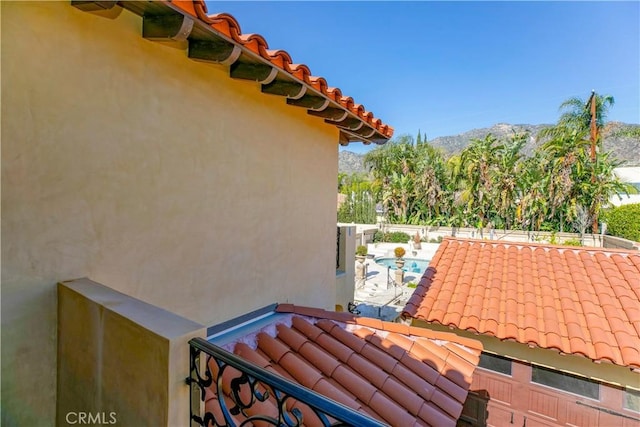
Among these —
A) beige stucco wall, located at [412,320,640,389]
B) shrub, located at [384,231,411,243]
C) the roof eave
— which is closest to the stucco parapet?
the roof eave

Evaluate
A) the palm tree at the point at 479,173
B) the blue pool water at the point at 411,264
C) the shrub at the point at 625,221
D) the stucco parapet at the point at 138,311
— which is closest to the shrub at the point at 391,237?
the blue pool water at the point at 411,264

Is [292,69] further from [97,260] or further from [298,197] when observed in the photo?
[97,260]

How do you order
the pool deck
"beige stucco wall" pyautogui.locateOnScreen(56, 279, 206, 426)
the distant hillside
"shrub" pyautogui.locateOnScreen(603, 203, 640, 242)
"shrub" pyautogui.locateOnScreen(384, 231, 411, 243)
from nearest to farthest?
"beige stucco wall" pyautogui.locateOnScreen(56, 279, 206, 426) → the pool deck → "shrub" pyautogui.locateOnScreen(603, 203, 640, 242) → "shrub" pyautogui.locateOnScreen(384, 231, 411, 243) → the distant hillside

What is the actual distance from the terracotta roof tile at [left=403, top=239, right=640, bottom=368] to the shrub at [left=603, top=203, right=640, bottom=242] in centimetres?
1989

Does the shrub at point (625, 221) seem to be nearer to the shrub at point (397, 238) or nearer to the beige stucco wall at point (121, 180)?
the shrub at point (397, 238)

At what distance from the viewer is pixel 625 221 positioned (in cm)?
2244

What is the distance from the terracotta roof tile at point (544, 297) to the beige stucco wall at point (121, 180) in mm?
4609

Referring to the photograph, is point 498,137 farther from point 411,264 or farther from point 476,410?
point 476,410

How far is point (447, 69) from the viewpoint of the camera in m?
25.2

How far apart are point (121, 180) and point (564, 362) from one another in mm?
8185

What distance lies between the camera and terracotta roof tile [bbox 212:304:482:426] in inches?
126

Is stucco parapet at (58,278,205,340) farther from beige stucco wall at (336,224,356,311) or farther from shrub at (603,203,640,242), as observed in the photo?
shrub at (603,203,640,242)

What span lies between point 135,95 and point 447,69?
27910mm

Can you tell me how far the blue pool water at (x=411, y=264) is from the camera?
24231 mm
